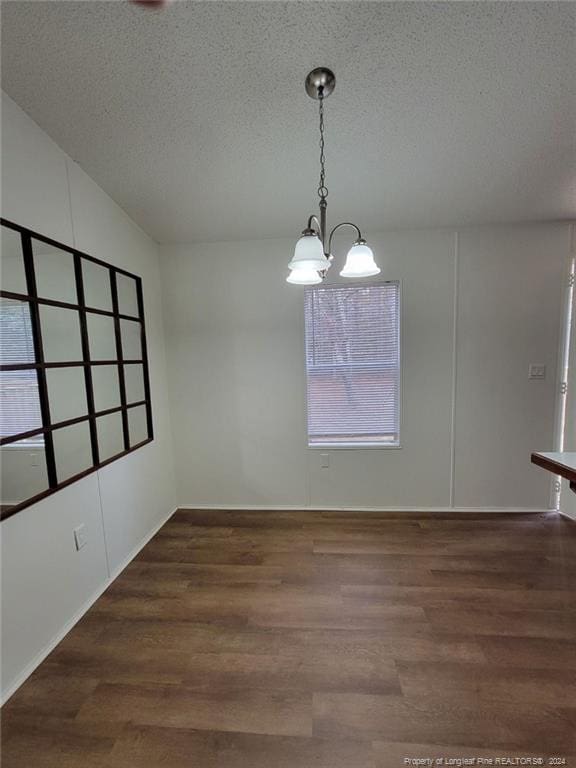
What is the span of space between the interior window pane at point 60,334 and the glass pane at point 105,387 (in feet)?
0.62

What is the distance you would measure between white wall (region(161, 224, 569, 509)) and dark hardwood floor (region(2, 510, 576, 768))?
0.60 m

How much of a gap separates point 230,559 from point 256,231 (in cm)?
260

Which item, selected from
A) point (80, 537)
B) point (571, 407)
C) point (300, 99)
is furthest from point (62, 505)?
point (571, 407)

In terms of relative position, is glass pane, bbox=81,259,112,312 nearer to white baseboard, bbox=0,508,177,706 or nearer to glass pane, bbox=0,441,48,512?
glass pane, bbox=0,441,48,512

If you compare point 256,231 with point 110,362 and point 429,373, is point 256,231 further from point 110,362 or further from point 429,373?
point 429,373

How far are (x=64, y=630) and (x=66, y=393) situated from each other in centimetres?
130

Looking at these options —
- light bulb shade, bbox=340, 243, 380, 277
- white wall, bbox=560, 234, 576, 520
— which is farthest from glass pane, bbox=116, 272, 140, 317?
white wall, bbox=560, 234, 576, 520

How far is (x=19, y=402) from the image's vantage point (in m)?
1.52

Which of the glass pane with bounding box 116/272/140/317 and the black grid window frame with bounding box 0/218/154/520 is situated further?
the glass pane with bounding box 116/272/140/317

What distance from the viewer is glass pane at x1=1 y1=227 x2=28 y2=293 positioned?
1.46 metres

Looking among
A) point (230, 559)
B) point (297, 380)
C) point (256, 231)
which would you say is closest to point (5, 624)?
point (230, 559)

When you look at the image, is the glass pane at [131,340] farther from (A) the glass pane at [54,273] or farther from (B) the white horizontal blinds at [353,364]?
(B) the white horizontal blinds at [353,364]

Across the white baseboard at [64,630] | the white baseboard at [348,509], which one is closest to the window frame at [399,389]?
the white baseboard at [348,509]

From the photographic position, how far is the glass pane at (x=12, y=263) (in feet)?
4.80
